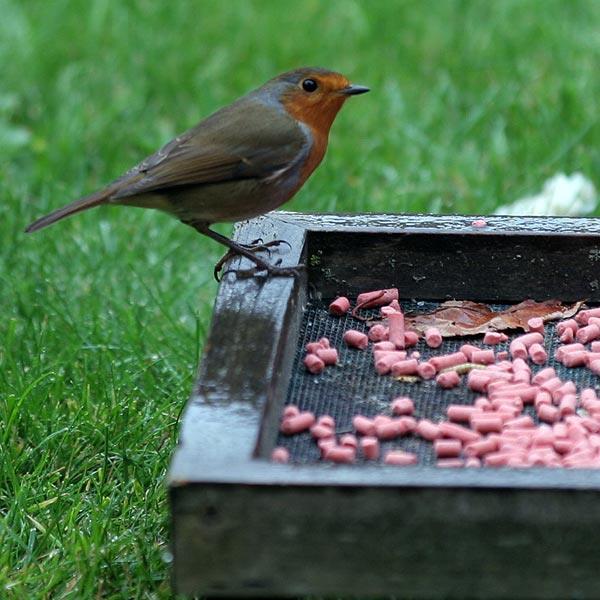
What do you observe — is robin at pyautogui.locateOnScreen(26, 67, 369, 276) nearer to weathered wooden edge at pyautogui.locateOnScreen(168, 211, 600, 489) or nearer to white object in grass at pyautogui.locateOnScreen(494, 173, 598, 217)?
weathered wooden edge at pyautogui.locateOnScreen(168, 211, 600, 489)

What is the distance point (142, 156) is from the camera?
5.35 meters

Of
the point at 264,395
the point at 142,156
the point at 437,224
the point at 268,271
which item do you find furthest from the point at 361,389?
the point at 142,156

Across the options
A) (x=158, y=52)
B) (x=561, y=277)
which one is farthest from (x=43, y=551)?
(x=158, y=52)

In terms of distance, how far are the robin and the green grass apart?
1.49 feet

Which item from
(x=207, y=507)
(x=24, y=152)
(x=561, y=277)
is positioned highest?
(x=24, y=152)

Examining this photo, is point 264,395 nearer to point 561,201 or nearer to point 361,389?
point 361,389

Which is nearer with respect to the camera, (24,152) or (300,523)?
(300,523)

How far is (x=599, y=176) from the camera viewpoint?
4879 mm

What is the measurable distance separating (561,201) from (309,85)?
4.76 feet

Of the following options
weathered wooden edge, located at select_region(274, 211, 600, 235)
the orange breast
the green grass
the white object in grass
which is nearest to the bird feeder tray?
the green grass

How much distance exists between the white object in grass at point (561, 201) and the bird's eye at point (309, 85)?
4.25 feet

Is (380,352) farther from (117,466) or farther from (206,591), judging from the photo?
(206,591)

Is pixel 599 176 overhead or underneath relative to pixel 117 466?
overhead

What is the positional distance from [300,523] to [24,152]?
3.70 metres
